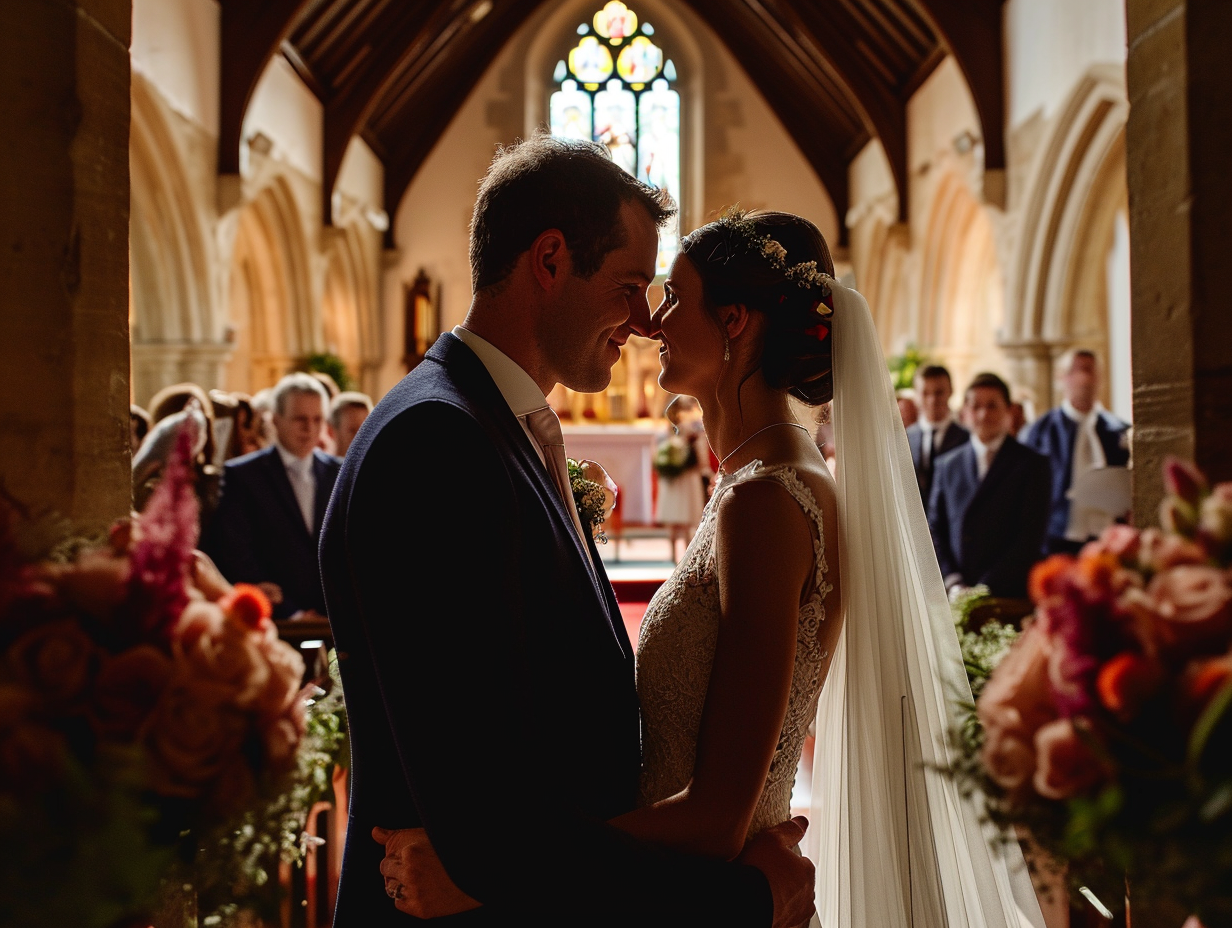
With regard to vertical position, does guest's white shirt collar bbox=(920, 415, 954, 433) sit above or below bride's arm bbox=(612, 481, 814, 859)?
above

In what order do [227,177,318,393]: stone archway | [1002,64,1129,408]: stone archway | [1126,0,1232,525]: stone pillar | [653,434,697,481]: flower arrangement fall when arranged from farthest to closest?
[227,177,318,393]: stone archway → [653,434,697,481]: flower arrangement → [1002,64,1129,408]: stone archway → [1126,0,1232,525]: stone pillar

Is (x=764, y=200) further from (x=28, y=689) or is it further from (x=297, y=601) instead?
(x=28, y=689)

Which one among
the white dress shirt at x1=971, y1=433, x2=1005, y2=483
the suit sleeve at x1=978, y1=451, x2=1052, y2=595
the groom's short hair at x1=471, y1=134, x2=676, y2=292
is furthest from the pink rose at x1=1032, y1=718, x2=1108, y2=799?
the white dress shirt at x1=971, y1=433, x2=1005, y2=483

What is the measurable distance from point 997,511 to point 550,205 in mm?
3712

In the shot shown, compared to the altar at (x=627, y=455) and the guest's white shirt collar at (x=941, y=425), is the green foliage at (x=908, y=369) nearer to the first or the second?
the altar at (x=627, y=455)

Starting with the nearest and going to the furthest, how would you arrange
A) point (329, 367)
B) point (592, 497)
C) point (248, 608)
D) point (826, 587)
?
point (248, 608) < point (826, 587) < point (592, 497) < point (329, 367)

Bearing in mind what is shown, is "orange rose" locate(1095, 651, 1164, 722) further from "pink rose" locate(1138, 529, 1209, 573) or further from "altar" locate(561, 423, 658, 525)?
"altar" locate(561, 423, 658, 525)

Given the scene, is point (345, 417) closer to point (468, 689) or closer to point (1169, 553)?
point (468, 689)

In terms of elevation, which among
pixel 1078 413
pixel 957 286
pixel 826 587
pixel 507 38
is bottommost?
pixel 826 587

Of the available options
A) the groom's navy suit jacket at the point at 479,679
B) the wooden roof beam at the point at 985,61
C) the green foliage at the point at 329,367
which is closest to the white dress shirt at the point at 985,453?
the groom's navy suit jacket at the point at 479,679

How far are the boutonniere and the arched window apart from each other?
1349 cm

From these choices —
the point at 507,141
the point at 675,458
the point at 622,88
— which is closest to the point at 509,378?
the point at 675,458

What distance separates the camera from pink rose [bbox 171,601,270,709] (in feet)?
2.78

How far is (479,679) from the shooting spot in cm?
115
